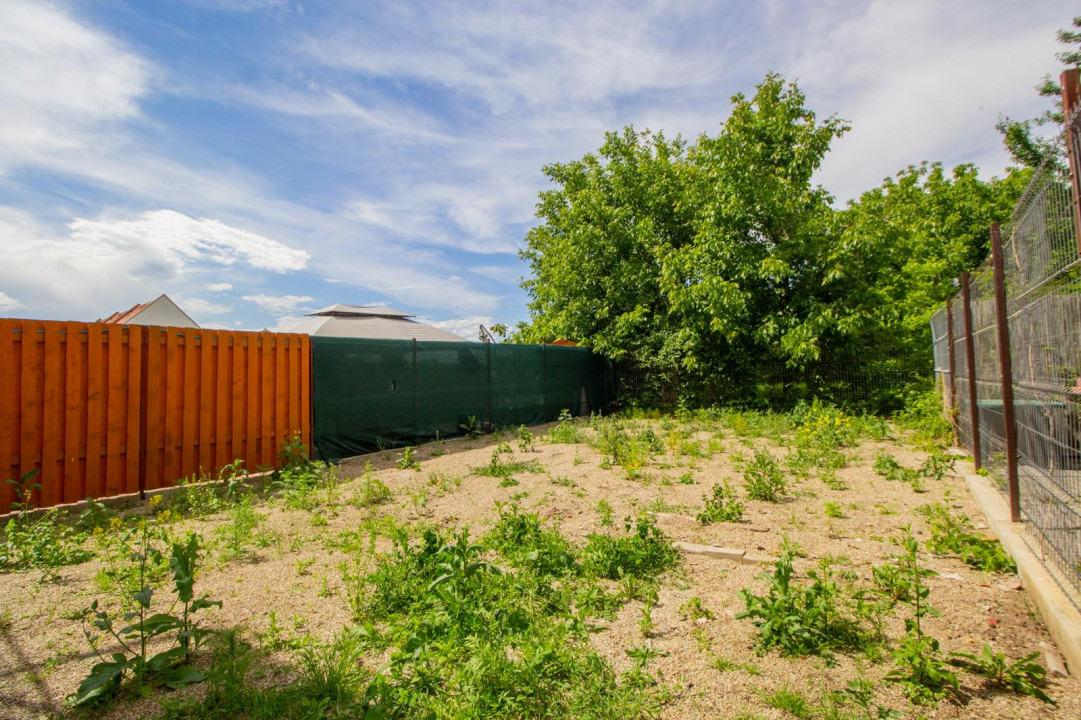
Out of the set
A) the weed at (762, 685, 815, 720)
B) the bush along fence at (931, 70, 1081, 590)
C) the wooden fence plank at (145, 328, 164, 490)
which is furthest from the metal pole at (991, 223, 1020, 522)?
the wooden fence plank at (145, 328, 164, 490)

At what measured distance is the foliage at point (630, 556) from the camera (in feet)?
11.4

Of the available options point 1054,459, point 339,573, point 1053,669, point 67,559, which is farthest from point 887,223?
point 67,559

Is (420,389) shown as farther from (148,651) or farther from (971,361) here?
(971,361)

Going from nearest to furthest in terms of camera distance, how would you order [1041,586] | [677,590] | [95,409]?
[1041,586] < [677,590] < [95,409]

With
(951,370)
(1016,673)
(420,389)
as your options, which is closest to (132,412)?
(420,389)

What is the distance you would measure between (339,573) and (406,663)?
1.40 m

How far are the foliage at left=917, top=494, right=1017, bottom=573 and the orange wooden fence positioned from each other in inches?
276

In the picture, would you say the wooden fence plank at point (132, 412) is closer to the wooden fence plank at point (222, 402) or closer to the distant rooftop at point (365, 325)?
the wooden fence plank at point (222, 402)

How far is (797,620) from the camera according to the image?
255 centimetres

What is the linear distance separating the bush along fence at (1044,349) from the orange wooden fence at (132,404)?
729 cm

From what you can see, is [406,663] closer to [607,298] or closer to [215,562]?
[215,562]

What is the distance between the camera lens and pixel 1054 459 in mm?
2998

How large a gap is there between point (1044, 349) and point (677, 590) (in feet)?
7.96

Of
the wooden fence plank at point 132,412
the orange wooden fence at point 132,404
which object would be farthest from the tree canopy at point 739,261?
the wooden fence plank at point 132,412
